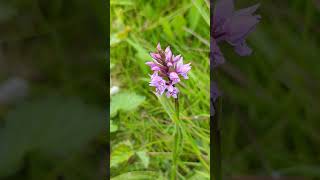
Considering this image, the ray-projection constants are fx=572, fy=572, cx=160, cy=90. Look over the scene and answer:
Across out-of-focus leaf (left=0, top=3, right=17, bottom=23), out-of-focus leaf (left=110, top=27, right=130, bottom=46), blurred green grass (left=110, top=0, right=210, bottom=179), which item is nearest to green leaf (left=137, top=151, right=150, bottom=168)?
blurred green grass (left=110, top=0, right=210, bottom=179)

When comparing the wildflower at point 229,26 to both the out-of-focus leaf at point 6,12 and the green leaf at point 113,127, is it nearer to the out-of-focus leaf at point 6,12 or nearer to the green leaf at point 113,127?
the green leaf at point 113,127

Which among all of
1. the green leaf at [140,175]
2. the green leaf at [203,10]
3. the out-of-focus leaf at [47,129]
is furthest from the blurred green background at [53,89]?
the green leaf at [203,10]

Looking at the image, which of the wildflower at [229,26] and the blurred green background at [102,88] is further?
the blurred green background at [102,88]

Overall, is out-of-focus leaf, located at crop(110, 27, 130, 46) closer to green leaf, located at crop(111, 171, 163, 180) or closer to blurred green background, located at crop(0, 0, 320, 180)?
blurred green background, located at crop(0, 0, 320, 180)

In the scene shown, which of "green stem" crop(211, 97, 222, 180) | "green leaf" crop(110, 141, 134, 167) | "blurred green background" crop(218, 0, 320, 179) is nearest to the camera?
"green stem" crop(211, 97, 222, 180)

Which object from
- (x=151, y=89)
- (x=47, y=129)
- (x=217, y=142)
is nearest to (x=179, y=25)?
(x=151, y=89)

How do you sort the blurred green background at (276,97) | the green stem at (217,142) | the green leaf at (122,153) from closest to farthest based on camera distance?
the green stem at (217,142) < the green leaf at (122,153) < the blurred green background at (276,97)
